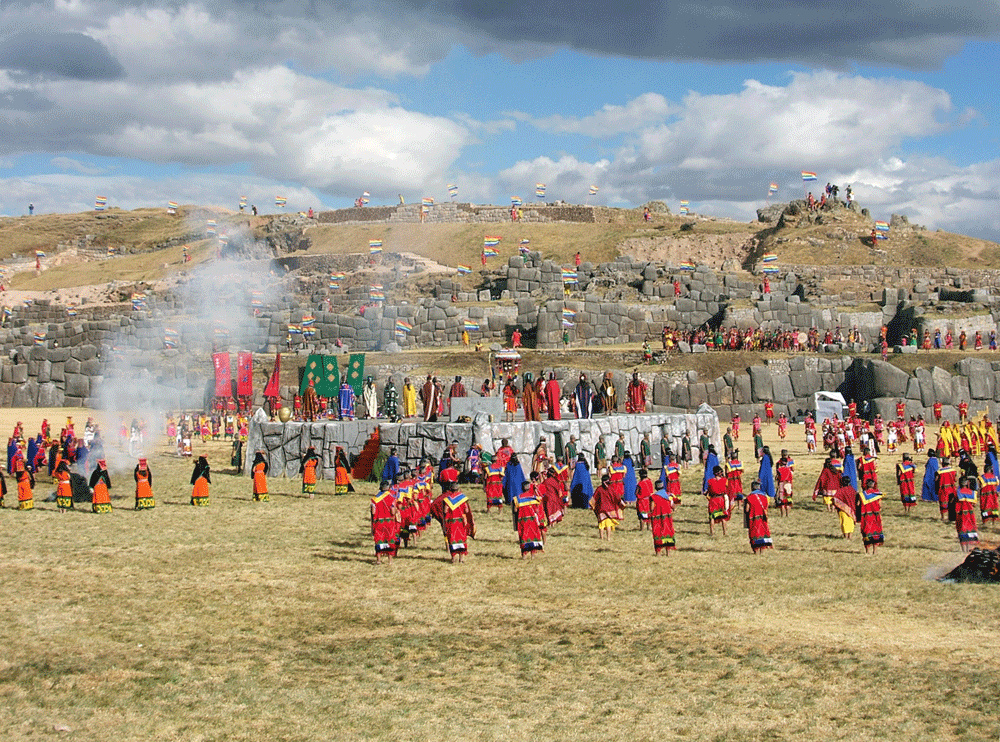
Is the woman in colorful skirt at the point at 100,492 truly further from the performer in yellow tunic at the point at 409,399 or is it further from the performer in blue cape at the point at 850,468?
the performer in blue cape at the point at 850,468

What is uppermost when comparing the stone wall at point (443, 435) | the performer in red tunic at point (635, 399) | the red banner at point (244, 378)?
the red banner at point (244, 378)

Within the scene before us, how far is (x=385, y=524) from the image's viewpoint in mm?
15477

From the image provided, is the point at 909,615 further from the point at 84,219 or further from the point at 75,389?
the point at 84,219

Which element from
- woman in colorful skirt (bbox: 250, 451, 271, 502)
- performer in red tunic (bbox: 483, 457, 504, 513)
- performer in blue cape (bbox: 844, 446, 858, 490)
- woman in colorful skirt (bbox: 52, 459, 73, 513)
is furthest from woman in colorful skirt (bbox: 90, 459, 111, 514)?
performer in blue cape (bbox: 844, 446, 858, 490)

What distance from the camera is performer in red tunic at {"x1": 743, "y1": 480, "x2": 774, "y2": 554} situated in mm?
15961

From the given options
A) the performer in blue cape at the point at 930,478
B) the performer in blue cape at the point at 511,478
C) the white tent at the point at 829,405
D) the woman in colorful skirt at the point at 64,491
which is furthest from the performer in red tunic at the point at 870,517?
the white tent at the point at 829,405

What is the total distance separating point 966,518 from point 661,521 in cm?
472

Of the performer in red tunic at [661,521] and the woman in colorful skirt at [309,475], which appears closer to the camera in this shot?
the performer in red tunic at [661,521]

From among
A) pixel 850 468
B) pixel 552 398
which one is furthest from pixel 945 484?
pixel 552 398

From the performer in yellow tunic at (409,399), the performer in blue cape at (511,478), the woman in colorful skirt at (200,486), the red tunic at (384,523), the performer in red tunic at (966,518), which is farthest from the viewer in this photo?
the performer in yellow tunic at (409,399)

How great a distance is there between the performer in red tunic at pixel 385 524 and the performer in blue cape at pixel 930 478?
1158cm

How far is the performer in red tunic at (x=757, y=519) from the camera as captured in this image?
15961 mm

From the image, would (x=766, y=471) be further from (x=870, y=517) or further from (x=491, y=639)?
(x=491, y=639)

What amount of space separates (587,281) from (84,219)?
67.3m
